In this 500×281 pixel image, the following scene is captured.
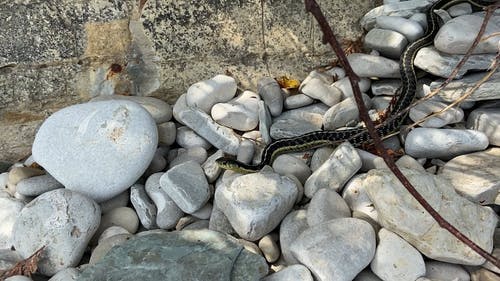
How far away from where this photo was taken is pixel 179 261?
2539mm

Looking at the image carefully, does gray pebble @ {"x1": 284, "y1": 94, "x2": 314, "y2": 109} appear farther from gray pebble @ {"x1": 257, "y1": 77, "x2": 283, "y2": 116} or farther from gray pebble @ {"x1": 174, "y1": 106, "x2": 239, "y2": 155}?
gray pebble @ {"x1": 174, "y1": 106, "x2": 239, "y2": 155}

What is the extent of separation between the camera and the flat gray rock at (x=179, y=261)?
248 centimetres

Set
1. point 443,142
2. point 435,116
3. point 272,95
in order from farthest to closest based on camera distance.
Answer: point 272,95 < point 435,116 < point 443,142

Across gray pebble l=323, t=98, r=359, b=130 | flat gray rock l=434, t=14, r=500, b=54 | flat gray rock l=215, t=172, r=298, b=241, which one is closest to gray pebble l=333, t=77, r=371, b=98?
gray pebble l=323, t=98, r=359, b=130

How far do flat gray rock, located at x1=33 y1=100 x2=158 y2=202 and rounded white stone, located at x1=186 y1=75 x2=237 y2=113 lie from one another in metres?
0.46

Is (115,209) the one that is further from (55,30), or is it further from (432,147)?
(432,147)

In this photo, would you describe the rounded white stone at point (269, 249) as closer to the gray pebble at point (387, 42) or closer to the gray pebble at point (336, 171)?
the gray pebble at point (336, 171)

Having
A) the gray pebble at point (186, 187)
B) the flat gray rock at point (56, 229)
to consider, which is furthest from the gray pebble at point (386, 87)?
the flat gray rock at point (56, 229)

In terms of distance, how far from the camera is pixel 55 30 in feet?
11.8

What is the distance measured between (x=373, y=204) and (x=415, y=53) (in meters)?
1.23

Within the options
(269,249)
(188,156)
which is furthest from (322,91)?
(269,249)

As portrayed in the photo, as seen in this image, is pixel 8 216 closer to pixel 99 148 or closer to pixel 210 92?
pixel 99 148

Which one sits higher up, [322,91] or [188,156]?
[322,91]

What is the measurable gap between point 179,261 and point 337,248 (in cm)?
77
